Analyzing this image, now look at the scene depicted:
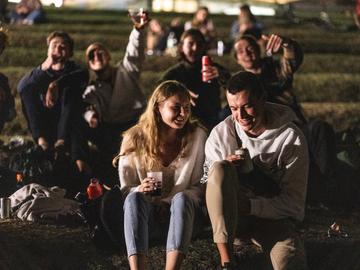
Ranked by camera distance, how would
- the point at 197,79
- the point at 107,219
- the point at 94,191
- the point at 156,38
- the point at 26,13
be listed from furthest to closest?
1. the point at 26,13
2. the point at 156,38
3. the point at 197,79
4. the point at 94,191
5. the point at 107,219

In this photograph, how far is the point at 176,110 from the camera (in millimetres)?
8109

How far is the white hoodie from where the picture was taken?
772 cm

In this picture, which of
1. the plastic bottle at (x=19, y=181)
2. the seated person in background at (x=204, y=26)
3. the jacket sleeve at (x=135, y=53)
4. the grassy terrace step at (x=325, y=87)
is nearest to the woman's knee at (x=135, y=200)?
the plastic bottle at (x=19, y=181)

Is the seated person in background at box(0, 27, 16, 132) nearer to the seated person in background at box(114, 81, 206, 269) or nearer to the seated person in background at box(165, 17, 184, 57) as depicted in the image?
the seated person in background at box(114, 81, 206, 269)

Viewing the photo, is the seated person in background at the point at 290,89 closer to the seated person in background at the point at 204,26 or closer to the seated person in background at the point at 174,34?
the seated person in background at the point at 204,26

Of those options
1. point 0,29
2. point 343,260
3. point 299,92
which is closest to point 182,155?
point 343,260

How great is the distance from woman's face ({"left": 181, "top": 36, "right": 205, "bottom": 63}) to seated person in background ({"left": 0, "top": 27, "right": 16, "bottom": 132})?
160 centimetres

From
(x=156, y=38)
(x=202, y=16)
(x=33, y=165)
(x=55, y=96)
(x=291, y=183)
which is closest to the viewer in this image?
(x=291, y=183)

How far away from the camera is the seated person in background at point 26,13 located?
1755cm

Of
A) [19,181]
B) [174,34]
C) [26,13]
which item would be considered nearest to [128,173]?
[19,181]

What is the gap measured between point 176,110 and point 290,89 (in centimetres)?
253

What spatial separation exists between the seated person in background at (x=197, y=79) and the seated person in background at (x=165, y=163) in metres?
2.14

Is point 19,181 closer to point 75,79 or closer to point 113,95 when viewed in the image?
point 75,79

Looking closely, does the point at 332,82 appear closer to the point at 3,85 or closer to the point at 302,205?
the point at 3,85
